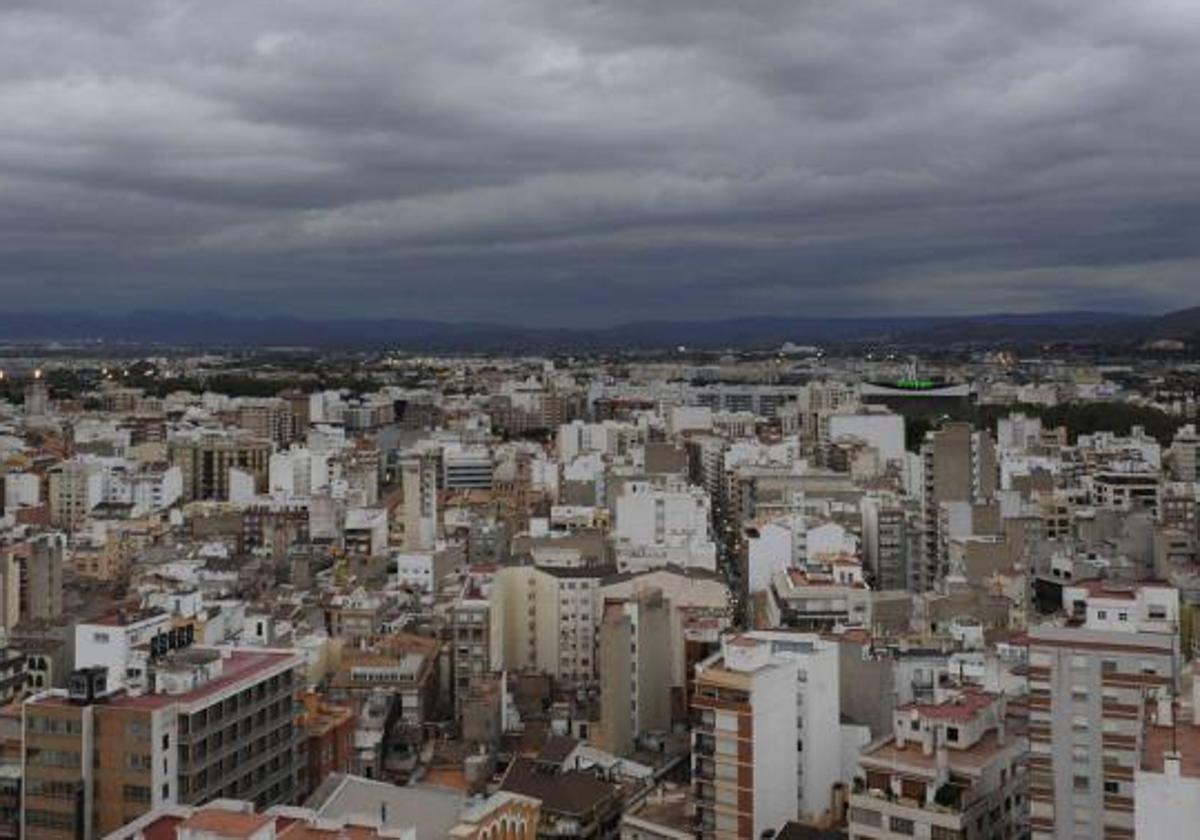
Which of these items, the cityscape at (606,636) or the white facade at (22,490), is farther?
the white facade at (22,490)

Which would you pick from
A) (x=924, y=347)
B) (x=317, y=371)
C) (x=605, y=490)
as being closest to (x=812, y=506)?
(x=605, y=490)

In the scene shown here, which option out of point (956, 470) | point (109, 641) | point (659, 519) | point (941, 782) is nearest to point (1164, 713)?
point (941, 782)

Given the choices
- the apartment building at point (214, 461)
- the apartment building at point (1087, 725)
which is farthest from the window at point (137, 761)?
the apartment building at point (214, 461)

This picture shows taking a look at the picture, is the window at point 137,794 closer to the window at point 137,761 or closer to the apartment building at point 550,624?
the window at point 137,761

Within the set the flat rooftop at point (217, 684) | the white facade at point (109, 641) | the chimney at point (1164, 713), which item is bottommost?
the white facade at point (109, 641)

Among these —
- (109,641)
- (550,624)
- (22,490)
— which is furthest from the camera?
(22,490)

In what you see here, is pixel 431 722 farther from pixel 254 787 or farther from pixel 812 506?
pixel 812 506

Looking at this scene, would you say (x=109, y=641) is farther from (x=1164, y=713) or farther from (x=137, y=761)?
(x=1164, y=713)

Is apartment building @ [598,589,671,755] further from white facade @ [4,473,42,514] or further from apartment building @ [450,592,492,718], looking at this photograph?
white facade @ [4,473,42,514]
